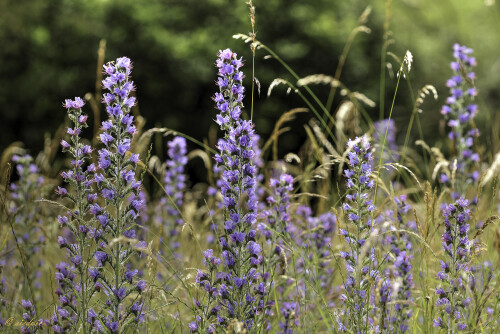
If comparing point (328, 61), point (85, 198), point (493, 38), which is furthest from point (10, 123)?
point (493, 38)

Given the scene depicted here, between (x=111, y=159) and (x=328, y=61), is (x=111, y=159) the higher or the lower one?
the lower one

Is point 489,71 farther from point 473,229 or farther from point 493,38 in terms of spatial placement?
point 473,229

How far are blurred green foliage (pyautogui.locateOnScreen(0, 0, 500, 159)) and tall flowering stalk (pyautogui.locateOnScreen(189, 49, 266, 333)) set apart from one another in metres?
3.74

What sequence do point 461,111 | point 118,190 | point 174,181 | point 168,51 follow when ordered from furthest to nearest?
point 168,51, point 174,181, point 461,111, point 118,190

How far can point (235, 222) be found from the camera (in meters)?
2.58

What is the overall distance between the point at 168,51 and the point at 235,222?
13.0ft

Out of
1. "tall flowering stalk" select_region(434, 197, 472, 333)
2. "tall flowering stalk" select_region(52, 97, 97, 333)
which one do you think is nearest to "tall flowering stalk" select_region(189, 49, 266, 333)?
"tall flowering stalk" select_region(52, 97, 97, 333)

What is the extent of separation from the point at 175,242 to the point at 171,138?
2.03 metres

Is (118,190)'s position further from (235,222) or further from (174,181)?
(174,181)

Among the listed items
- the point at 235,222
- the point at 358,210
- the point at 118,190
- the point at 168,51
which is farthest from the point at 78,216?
the point at 168,51

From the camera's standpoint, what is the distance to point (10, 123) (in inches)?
249

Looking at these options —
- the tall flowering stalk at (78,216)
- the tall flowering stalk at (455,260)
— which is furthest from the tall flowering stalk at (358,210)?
the tall flowering stalk at (78,216)

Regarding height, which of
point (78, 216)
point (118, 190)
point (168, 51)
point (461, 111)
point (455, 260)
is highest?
point (168, 51)

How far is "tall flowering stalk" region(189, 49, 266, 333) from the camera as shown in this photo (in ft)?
8.40
